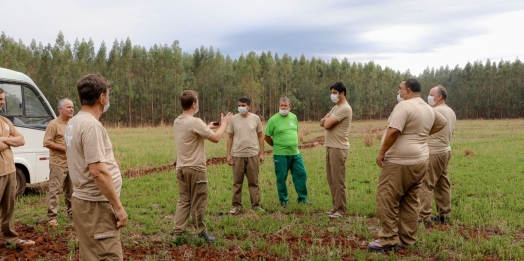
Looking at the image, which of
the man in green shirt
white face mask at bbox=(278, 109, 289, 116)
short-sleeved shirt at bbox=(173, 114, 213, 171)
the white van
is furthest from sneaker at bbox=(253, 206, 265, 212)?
the white van

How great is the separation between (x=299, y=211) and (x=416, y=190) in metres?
2.52

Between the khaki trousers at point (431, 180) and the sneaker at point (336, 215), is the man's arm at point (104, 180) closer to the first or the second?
the sneaker at point (336, 215)

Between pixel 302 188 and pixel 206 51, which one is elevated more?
pixel 206 51

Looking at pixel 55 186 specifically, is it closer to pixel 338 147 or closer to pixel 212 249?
pixel 212 249

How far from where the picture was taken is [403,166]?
4895mm

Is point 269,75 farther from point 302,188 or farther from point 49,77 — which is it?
point 302,188

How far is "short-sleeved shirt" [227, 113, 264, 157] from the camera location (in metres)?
7.14

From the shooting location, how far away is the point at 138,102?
5309cm

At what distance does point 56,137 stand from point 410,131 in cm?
548

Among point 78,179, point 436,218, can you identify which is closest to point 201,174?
point 78,179

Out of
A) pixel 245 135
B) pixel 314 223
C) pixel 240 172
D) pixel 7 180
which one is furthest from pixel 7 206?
pixel 314 223

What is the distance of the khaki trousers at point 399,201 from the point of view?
493 centimetres

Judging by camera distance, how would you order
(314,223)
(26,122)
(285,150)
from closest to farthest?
(314,223), (285,150), (26,122)

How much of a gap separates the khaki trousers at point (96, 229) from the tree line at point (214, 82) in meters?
39.8
